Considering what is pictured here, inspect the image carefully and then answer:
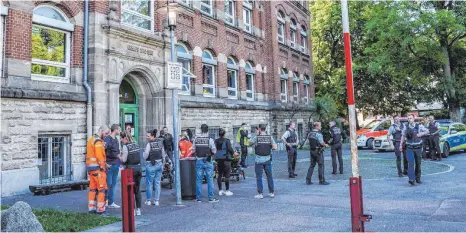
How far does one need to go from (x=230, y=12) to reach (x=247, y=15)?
6.95 ft

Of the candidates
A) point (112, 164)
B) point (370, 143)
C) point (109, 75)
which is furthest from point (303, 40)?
point (112, 164)

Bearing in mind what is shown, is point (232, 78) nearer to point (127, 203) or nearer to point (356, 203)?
point (356, 203)

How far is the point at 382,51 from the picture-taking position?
1105 inches

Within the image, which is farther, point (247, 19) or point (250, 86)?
point (247, 19)

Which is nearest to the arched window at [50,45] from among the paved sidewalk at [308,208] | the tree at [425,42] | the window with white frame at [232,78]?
the paved sidewalk at [308,208]

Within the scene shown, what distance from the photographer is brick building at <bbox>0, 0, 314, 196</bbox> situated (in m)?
10.0

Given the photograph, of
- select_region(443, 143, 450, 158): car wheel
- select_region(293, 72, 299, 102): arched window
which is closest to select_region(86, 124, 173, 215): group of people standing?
select_region(443, 143, 450, 158): car wheel

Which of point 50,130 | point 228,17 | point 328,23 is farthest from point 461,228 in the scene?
point 328,23

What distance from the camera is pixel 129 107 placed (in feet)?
47.5

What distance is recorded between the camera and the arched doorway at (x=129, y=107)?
14.2 meters

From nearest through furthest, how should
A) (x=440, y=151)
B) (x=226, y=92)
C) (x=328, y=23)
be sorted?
(x=440, y=151)
(x=226, y=92)
(x=328, y=23)

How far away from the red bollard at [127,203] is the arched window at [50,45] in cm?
774

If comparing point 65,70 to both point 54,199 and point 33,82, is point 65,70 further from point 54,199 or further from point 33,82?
point 54,199

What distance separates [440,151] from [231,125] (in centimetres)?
962
